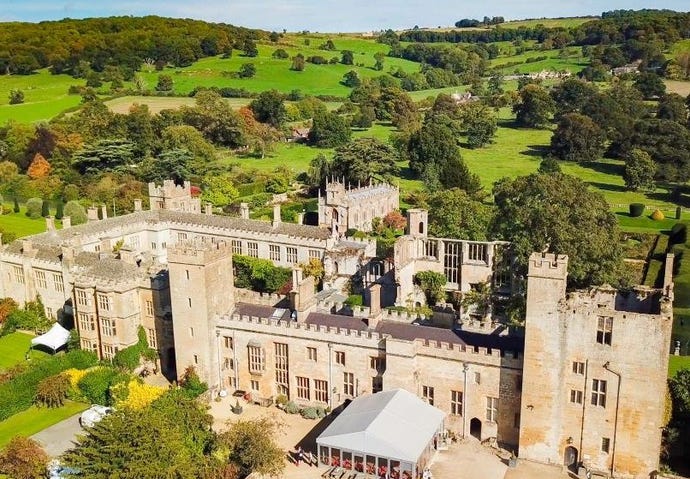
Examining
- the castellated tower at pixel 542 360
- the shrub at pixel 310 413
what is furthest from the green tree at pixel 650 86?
the shrub at pixel 310 413

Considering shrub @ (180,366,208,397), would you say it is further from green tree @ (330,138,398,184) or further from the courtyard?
green tree @ (330,138,398,184)

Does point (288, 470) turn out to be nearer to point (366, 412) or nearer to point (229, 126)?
point (366, 412)

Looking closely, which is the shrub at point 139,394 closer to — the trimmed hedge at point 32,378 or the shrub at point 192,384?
the shrub at point 192,384

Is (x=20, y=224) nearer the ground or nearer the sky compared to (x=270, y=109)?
nearer the ground

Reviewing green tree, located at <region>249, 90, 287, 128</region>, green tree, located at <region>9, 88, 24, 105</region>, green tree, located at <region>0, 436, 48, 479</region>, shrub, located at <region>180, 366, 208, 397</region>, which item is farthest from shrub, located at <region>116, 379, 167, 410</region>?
green tree, located at <region>9, 88, 24, 105</region>

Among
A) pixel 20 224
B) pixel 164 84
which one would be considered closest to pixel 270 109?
pixel 164 84

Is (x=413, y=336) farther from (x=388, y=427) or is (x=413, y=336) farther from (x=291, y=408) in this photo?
(x=291, y=408)
